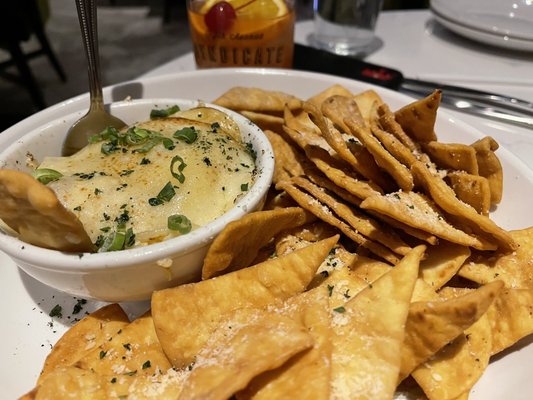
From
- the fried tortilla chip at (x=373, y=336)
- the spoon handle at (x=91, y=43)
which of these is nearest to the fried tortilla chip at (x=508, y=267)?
the fried tortilla chip at (x=373, y=336)

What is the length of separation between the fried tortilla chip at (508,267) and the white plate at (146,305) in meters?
0.13

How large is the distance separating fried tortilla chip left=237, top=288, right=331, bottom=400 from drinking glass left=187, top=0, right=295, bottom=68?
123 cm

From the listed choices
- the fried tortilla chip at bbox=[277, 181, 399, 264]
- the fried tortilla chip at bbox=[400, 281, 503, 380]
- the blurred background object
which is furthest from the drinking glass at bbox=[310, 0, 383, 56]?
the fried tortilla chip at bbox=[400, 281, 503, 380]

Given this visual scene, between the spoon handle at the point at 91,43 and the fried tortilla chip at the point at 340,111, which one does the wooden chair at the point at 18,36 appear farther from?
the fried tortilla chip at the point at 340,111

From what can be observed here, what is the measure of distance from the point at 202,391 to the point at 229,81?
1.26 m

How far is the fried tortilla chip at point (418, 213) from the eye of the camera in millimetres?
963

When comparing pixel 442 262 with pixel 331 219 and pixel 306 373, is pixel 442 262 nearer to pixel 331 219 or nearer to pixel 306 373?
pixel 331 219

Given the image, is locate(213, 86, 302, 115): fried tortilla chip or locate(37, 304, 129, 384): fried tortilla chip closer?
locate(37, 304, 129, 384): fried tortilla chip

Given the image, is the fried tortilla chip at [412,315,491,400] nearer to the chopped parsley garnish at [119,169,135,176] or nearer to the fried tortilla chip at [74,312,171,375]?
the fried tortilla chip at [74,312,171,375]

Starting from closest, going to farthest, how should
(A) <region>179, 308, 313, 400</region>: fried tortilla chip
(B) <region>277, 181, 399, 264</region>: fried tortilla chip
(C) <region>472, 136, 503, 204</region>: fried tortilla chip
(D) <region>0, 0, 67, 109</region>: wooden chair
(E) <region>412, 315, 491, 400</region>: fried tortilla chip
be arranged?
1. (A) <region>179, 308, 313, 400</region>: fried tortilla chip
2. (E) <region>412, 315, 491, 400</region>: fried tortilla chip
3. (B) <region>277, 181, 399, 264</region>: fried tortilla chip
4. (C) <region>472, 136, 503, 204</region>: fried tortilla chip
5. (D) <region>0, 0, 67, 109</region>: wooden chair

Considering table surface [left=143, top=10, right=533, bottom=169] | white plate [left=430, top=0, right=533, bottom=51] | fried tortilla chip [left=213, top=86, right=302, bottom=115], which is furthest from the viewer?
white plate [left=430, top=0, right=533, bottom=51]

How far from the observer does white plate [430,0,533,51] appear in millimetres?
2223

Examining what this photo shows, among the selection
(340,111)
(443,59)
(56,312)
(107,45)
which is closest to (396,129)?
(340,111)

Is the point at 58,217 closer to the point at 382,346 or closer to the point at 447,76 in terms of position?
the point at 382,346
